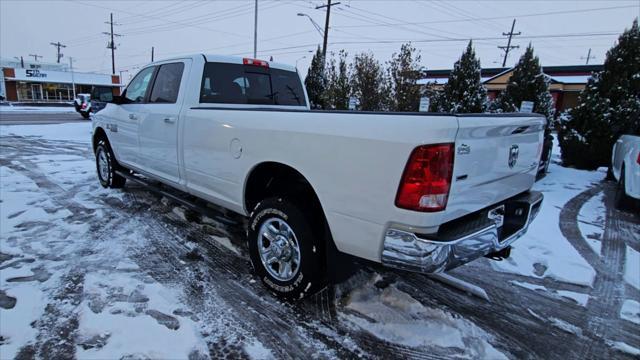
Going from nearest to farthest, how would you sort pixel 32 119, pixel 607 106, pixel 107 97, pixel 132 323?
1. pixel 132 323
2. pixel 107 97
3. pixel 607 106
4. pixel 32 119

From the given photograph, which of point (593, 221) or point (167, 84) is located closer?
point (167, 84)

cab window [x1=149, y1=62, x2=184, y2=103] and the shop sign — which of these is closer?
cab window [x1=149, y1=62, x2=184, y2=103]

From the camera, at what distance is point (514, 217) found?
111 inches

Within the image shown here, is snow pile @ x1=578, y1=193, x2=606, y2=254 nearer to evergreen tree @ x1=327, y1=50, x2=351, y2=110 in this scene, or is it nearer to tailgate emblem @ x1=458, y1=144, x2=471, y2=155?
tailgate emblem @ x1=458, y1=144, x2=471, y2=155

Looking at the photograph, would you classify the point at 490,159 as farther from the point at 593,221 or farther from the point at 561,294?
the point at 593,221

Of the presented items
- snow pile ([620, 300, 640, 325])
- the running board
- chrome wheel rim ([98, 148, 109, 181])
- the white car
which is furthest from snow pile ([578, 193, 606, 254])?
chrome wheel rim ([98, 148, 109, 181])

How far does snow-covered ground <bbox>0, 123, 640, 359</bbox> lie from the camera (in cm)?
242

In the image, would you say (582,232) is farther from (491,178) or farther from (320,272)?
(320,272)

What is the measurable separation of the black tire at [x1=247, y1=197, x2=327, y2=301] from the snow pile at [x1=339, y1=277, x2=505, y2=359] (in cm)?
38

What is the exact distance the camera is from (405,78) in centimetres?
1229

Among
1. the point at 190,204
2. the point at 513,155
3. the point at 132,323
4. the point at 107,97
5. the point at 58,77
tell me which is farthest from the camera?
the point at 58,77

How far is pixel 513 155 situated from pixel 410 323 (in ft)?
4.72

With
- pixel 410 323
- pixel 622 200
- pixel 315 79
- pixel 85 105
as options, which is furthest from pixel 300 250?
pixel 85 105

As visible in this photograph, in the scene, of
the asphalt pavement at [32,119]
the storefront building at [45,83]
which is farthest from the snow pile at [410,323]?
the storefront building at [45,83]
